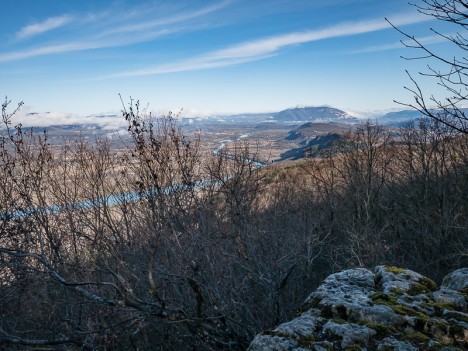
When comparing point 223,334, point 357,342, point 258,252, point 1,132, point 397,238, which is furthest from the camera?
point 397,238

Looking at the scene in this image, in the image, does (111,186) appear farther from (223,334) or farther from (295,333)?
(295,333)

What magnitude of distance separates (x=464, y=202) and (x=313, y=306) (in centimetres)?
1219

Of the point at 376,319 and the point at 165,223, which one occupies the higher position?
the point at 376,319

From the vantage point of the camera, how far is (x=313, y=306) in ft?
10.0

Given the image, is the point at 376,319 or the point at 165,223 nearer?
the point at 376,319

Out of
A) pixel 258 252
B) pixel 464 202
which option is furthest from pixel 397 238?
pixel 258 252

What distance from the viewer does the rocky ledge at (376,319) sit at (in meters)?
2.52

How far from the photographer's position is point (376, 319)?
2770 mm

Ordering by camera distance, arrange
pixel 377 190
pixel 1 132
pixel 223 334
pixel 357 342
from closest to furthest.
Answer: pixel 357 342
pixel 223 334
pixel 1 132
pixel 377 190

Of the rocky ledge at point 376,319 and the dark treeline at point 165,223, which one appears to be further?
the dark treeline at point 165,223

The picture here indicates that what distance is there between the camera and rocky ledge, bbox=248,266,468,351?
2.52m

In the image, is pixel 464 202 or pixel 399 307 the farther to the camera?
pixel 464 202

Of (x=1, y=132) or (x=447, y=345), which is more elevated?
(x=1, y=132)

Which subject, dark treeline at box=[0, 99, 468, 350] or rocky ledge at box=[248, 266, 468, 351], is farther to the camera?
dark treeline at box=[0, 99, 468, 350]
